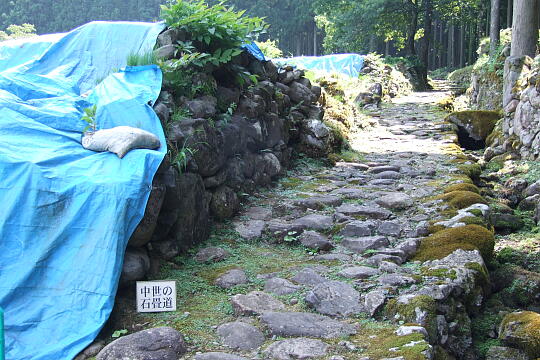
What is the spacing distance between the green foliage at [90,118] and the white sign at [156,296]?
168 centimetres

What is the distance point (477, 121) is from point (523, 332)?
7.87 meters

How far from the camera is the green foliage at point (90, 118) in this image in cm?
473

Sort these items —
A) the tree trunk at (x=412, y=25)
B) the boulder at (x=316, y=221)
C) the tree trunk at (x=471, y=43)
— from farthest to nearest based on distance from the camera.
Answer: the tree trunk at (x=471, y=43), the tree trunk at (x=412, y=25), the boulder at (x=316, y=221)

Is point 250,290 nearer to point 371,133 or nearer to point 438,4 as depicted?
point 371,133

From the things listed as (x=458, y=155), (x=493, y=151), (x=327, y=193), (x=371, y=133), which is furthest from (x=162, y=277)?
(x=371, y=133)

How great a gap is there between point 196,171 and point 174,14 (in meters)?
2.15

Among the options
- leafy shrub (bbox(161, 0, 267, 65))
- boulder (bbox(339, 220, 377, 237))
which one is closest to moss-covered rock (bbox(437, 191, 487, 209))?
boulder (bbox(339, 220, 377, 237))

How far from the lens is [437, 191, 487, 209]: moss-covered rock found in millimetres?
5693

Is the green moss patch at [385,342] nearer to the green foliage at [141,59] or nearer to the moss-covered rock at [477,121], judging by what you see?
the green foliage at [141,59]

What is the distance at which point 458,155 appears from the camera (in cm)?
875

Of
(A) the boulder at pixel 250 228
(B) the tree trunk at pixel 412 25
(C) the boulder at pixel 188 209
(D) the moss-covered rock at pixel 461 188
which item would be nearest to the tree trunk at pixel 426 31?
(B) the tree trunk at pixel 412 25

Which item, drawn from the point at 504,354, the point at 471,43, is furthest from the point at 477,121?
the point at 471,43

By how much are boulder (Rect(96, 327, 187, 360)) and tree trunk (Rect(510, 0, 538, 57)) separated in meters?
9.95

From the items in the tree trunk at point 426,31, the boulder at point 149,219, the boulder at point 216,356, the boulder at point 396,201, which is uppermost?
the tree trunk at point 426,31
